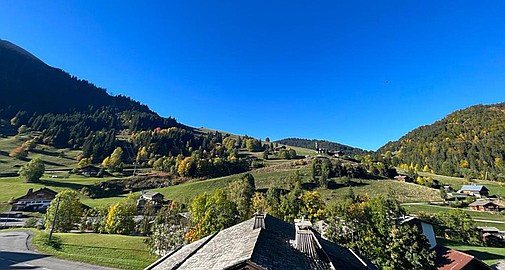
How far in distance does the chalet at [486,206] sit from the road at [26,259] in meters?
116

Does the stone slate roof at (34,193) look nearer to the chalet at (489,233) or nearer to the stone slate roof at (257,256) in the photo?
the stone slate roof at (257,256)

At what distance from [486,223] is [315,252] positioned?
84552 millimetres

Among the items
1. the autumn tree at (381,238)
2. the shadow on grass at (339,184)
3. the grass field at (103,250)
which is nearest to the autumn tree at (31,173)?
the grass field at (103,250)

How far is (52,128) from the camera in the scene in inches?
6900

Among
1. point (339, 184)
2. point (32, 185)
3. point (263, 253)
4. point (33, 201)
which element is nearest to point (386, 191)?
point (339, 184)

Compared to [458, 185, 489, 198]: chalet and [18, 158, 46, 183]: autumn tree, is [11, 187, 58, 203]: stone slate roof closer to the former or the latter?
[18, 158, 46, 183]: autumn tree

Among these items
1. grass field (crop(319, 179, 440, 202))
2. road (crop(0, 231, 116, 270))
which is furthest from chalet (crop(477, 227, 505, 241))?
road (crop(0, 231, 116, 270))

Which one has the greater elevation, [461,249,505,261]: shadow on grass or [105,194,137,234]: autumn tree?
[105,194,137,234]: autumn tree

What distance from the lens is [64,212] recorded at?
49.0 metres

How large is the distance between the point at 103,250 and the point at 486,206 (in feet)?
387

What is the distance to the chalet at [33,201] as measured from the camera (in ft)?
252

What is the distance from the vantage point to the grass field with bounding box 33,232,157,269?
30.1 meters

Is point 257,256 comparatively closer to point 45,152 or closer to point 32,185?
point 32,185

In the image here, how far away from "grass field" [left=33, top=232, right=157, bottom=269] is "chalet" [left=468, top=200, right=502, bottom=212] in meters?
109
